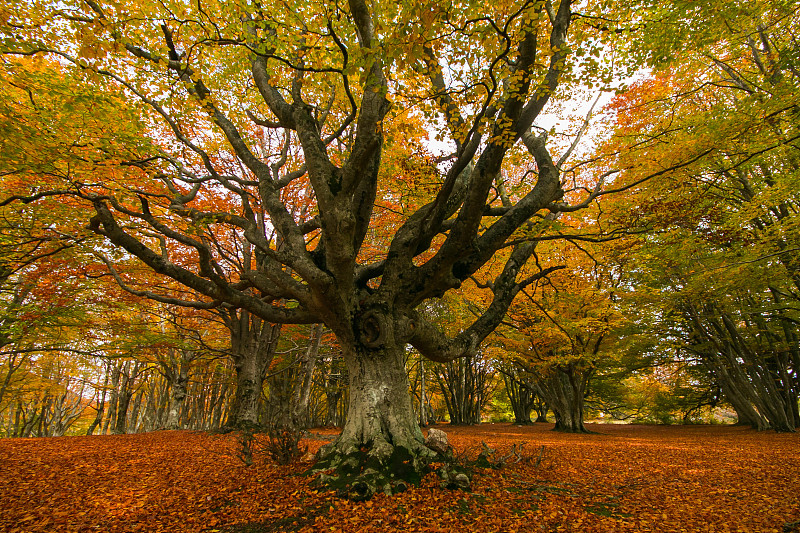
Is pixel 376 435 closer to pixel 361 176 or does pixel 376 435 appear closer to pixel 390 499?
pixel 390 499

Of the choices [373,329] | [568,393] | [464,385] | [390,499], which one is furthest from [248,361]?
[464,385]

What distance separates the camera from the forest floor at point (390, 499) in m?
3.51

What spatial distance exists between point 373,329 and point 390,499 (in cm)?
215

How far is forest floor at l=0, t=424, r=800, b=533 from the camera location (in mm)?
3512

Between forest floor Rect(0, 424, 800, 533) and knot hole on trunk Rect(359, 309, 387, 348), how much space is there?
194cm

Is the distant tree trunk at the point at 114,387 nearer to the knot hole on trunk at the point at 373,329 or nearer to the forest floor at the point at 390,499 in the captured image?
the forest floor at the point at 390,499

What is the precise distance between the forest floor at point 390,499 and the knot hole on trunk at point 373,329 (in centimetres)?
194

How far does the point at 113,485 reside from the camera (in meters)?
4.71

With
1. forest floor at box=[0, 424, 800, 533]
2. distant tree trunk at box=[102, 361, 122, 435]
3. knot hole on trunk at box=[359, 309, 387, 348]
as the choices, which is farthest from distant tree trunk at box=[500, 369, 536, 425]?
distant tree trunk at box=[102, 361, 122, 435]

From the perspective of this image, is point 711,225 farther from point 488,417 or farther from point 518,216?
point 488,417

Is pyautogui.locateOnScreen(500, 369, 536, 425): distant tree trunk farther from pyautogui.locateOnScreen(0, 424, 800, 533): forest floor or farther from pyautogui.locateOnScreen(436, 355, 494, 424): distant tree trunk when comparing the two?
pyautogui.locateOnScreen(0, 424, 800, 533): forest floor

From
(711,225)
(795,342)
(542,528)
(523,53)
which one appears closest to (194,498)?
(542,528)

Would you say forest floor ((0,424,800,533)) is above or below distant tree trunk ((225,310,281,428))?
below

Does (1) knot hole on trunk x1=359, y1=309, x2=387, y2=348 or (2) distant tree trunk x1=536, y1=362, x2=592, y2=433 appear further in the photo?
(2) distant tree trunk x1=536, y1=362, x2=592, y2=433
